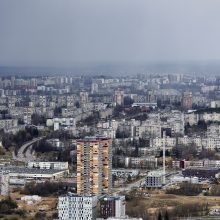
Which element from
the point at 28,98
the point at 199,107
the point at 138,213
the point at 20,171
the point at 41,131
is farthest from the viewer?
the point at 28,98

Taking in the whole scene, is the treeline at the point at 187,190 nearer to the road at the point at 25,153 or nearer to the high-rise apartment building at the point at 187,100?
the road at the point at 25,153

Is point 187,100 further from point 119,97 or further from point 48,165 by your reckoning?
point 48,165

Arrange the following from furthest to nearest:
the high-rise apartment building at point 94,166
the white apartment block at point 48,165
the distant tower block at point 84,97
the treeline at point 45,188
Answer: the distant tower block at point 84,97
the white apartment block at point 48,165
the treeline at point 45,188
the high-rise apartment building at point 94,166

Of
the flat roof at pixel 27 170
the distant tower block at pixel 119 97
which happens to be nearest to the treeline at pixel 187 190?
the flat roof at pixel 27 170

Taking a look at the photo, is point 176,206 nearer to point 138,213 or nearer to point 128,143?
point 138,213

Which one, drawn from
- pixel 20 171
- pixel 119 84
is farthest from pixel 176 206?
pixel 119 84

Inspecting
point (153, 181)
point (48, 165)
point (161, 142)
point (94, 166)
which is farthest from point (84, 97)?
point (94, 166)

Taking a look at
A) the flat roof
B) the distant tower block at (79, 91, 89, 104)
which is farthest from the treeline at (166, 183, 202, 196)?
the distant tower block at (79, 91, 89, 104)
